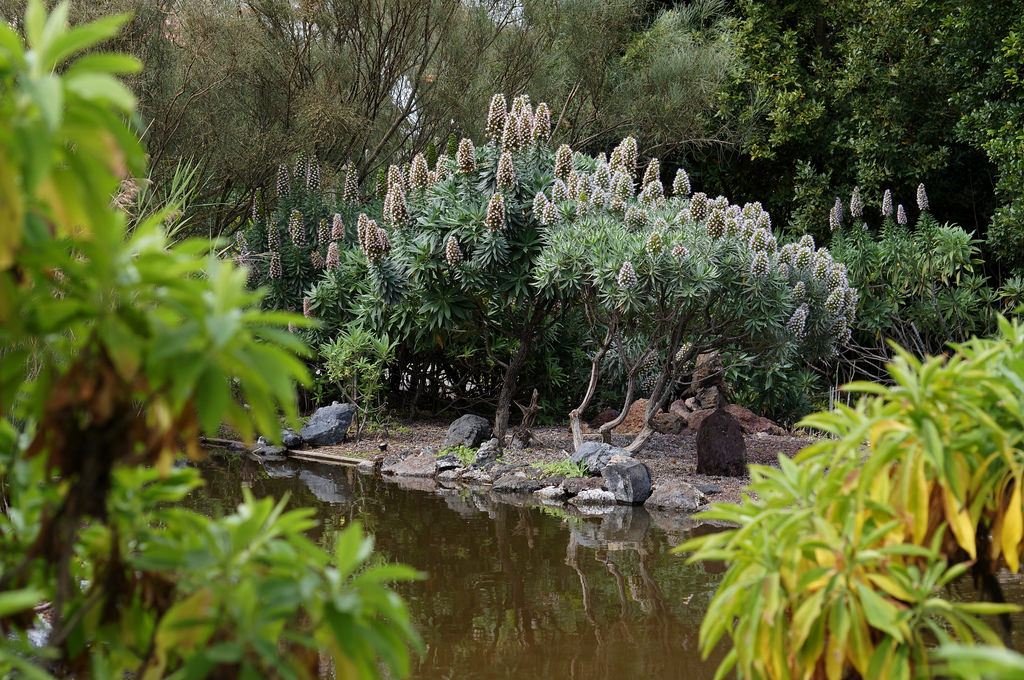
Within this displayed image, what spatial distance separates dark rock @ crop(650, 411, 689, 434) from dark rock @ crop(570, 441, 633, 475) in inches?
60.1

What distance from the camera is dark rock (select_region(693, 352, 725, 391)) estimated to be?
25.3 ft

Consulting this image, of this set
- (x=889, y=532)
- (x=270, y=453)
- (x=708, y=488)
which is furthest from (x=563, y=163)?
(x=889, y=532)

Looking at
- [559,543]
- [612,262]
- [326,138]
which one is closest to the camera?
[559,543]

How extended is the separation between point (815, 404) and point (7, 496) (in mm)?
8098

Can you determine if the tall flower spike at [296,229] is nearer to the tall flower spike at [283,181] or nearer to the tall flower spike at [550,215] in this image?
the tall flower spike at [283,181]

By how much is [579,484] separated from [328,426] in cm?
293

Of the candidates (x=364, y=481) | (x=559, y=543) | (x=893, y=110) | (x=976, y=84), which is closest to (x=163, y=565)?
(x=559, y=543)

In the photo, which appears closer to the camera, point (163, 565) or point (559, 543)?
point (163, 565)

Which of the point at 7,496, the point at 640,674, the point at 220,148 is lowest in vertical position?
the point at 640,674

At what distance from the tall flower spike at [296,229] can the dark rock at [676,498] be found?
17.1 ft

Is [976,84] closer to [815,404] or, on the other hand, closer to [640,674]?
[815,404]

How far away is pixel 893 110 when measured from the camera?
11.0 metres

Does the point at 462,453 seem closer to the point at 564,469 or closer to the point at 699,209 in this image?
the point at 564,469

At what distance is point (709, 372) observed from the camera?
26.0ft
